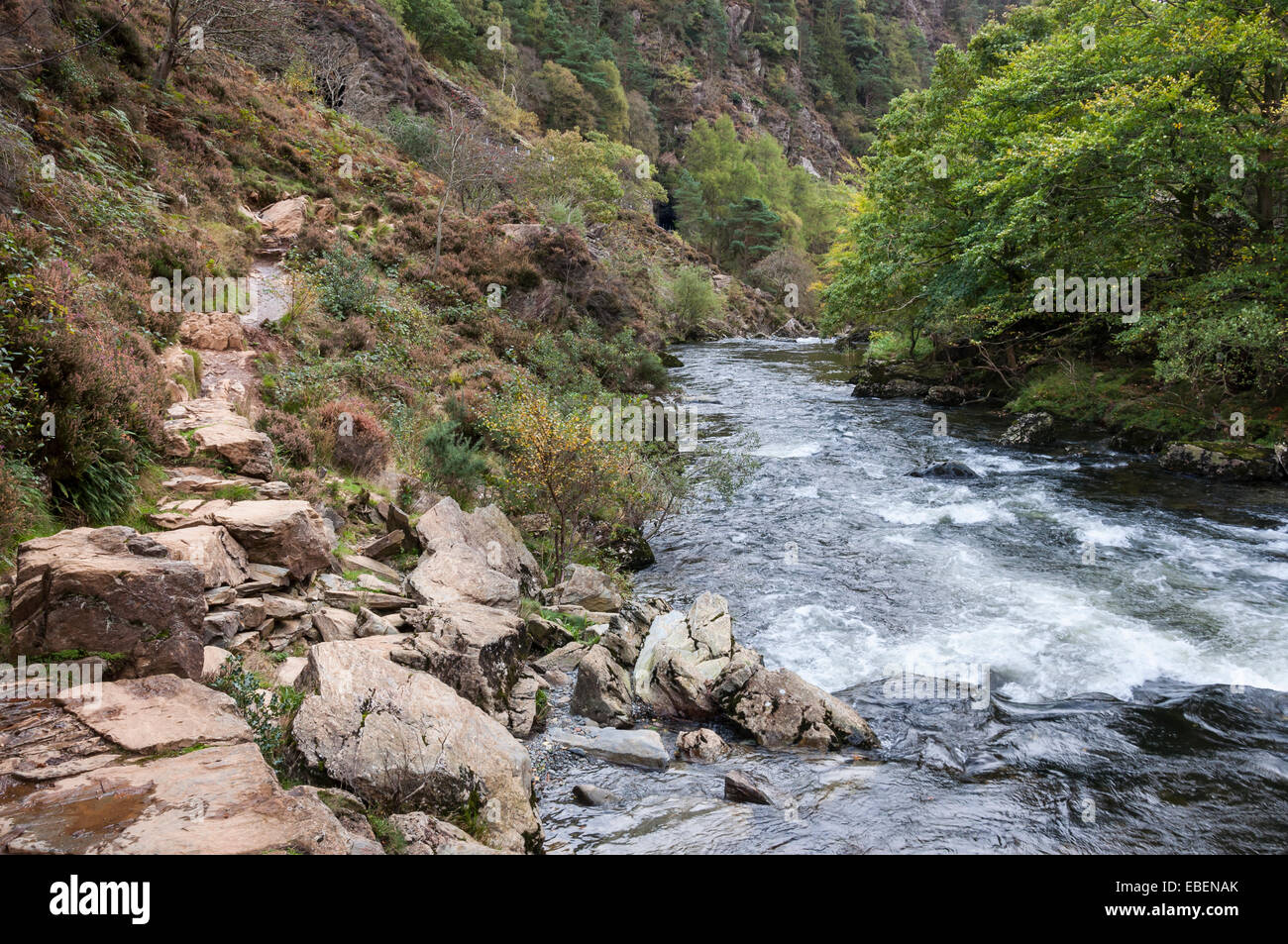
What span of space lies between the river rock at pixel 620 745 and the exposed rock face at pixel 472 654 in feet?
2.19

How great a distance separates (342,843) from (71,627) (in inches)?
98.2

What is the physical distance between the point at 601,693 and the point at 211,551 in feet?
13.0

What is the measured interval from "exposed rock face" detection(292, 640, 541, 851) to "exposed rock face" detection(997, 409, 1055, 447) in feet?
59.5

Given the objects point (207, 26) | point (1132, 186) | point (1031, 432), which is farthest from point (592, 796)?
point (207, 26)

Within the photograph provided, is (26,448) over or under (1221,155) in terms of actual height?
under

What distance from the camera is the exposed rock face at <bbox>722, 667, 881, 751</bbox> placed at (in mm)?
6359

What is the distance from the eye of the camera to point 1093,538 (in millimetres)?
11547

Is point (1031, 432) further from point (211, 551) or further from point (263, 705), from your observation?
point (263, 705)

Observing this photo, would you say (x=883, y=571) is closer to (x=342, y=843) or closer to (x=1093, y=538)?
(x=1093, y=538)

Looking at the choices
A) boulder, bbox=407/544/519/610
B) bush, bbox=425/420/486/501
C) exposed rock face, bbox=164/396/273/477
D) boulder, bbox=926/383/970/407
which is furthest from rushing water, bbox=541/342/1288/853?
boulder, bbox=926/383/970/407

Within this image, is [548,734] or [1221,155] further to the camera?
[1221,155]

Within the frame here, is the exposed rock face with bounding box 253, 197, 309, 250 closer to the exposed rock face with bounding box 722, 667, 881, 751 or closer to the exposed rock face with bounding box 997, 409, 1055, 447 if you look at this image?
the exposed rock face with bounding box 722, 667, 881, 751
